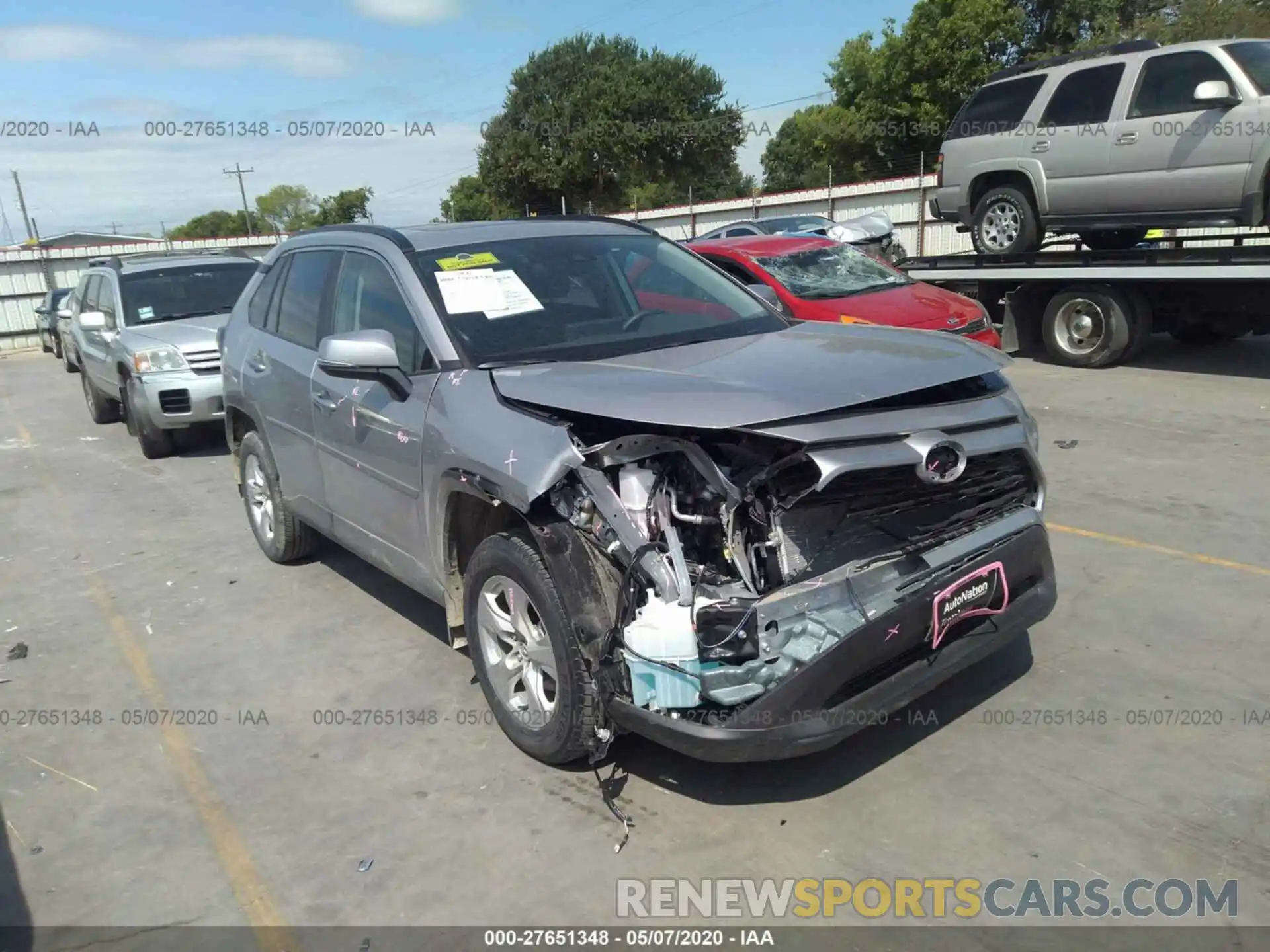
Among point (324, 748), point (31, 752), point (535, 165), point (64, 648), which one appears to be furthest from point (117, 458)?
point (535, 165)

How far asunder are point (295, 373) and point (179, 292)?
623 centimetres

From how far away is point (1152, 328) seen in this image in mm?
10297

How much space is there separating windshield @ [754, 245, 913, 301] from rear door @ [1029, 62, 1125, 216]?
2025 millimetres

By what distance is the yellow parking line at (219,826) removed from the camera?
2.93 metres

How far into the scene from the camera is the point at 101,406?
11.7 meters

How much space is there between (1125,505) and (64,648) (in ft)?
19.9

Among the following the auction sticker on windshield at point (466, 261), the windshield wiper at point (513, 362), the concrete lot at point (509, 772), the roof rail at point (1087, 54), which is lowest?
the concrete lot at point (509, 772)

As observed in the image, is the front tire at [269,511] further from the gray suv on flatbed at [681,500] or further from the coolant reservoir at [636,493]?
the coolant reservoir at [636,493]

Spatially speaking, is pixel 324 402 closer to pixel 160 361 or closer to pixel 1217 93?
pixel 160 361

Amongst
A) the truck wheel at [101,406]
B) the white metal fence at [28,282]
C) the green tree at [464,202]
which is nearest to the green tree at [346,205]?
the green tree at [464,202]

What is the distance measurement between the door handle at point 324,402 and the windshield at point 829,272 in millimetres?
5592

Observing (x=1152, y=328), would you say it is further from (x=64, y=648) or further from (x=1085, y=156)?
(x=64, y=648)

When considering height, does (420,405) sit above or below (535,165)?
below

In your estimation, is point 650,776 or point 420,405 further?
point 420,405
